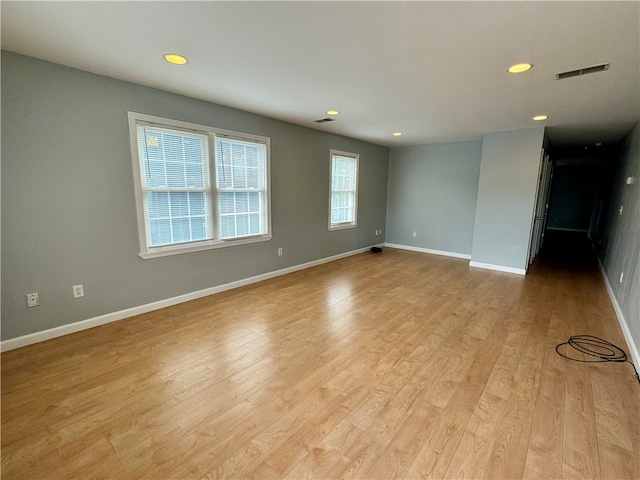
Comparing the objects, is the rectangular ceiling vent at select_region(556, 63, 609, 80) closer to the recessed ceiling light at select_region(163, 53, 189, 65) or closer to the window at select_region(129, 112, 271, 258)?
the recessed ceiling light at select_region(163, 53, 189, 65)

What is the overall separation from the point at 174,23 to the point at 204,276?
2.68 metres

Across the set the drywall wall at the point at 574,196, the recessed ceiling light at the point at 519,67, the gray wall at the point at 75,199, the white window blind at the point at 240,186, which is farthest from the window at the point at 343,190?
the drywall wall at the point at 574,196

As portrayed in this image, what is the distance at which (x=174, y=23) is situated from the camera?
71.5 inches

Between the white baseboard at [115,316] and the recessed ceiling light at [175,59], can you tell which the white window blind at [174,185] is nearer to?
the white baseboard at [115,316]

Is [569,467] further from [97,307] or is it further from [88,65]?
[88,65]

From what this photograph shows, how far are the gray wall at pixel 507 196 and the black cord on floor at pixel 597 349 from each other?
230 centimetres

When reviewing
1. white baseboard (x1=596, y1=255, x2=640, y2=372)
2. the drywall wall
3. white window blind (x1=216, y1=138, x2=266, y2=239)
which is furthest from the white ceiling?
the drywall wall

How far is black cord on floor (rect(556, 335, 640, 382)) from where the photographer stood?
2438 mm

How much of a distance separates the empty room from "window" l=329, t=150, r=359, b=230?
0.96 metres

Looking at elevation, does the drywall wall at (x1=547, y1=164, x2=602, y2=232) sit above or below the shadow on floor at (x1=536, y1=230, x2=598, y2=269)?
above

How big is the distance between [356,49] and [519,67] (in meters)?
1.36

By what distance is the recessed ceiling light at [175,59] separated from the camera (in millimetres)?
2244

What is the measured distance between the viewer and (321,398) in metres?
1.93

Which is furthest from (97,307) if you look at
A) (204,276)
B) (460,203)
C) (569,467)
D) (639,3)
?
(460,203)
